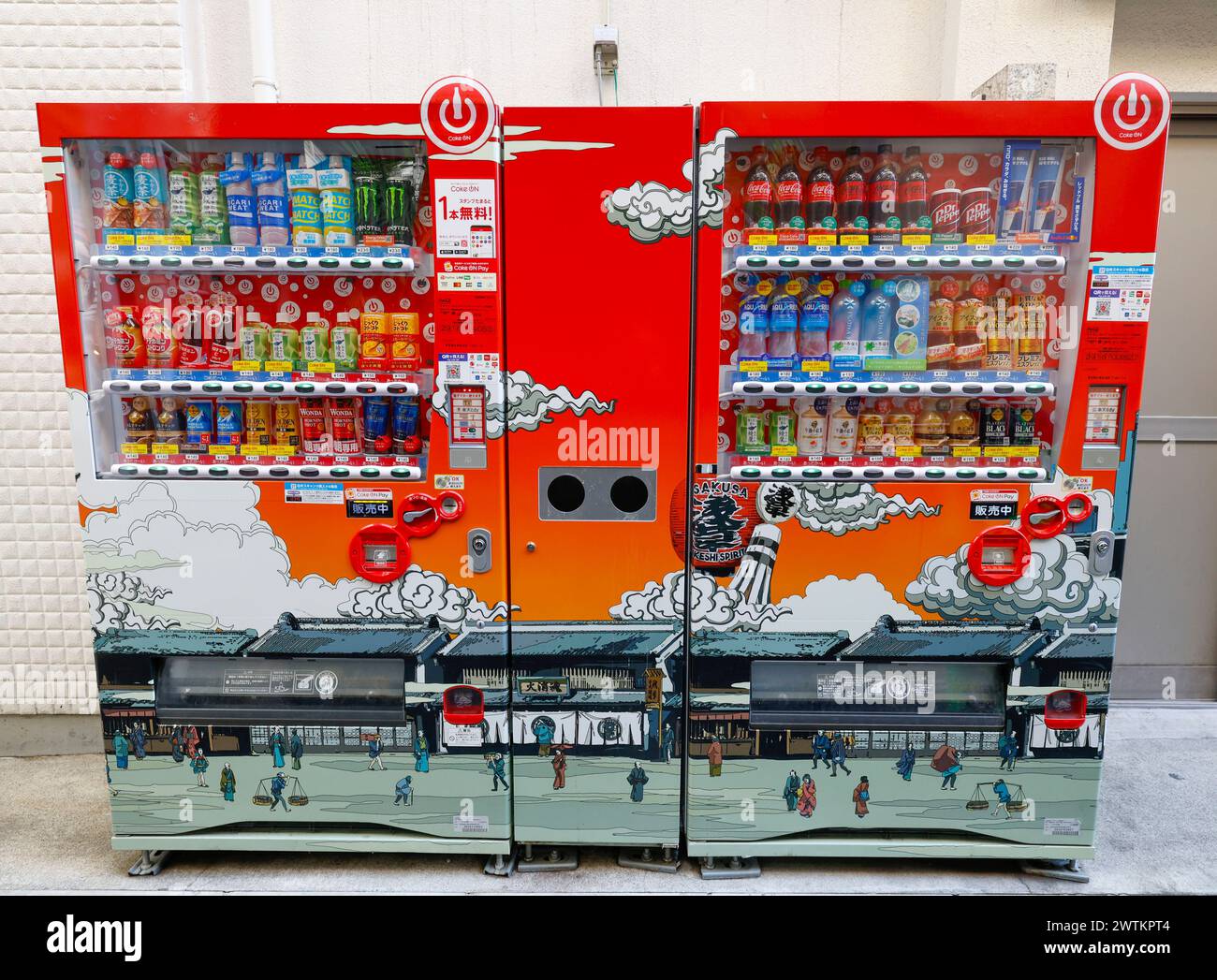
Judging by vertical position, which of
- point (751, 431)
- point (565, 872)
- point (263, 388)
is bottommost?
point (565, 872)

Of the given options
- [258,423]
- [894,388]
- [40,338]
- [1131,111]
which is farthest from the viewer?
[40,338]

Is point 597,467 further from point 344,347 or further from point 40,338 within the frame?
point 40,338

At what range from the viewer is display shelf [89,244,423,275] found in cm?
221

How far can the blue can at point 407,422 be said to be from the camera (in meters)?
2.44

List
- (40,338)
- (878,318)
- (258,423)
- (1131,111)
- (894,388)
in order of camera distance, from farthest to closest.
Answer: (40,338) < (258,423) < (878,318) < (894,388) < (1131,111)

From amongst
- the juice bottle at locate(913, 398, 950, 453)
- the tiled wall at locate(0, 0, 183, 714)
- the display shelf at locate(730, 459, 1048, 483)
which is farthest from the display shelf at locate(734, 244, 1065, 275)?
the tiled wall at locate(0, 0, 183, 714)

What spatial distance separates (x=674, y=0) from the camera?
3066mm

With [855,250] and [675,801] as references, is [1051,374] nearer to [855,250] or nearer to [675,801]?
[855,250]

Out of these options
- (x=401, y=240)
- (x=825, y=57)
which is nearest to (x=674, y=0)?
(x=825, y=57)

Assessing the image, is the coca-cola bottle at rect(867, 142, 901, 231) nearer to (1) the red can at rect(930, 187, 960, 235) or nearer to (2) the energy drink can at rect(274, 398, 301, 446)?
(1) the red can at rect(930, 187, 960, 235)

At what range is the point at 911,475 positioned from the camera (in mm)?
2289

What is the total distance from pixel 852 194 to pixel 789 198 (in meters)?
0.21

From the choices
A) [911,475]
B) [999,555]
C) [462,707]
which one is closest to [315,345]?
[462,707]

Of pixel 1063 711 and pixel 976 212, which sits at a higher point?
pixel 976 212
